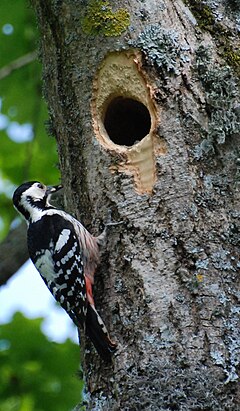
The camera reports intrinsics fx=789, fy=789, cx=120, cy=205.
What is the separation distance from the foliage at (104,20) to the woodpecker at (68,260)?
1.04 metres

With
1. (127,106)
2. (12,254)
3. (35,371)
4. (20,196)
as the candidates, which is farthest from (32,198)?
(35,371)

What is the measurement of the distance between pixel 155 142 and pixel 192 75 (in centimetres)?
40

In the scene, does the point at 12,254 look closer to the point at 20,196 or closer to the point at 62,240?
the point at 20,196

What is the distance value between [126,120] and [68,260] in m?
0.90

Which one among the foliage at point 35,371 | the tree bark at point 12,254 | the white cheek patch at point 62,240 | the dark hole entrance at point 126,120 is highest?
the dark hole entrance at point 126,120

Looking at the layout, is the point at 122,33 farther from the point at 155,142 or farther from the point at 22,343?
the point at 22,343

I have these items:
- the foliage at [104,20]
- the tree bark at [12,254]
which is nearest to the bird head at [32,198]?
the tree bark at [12,254]

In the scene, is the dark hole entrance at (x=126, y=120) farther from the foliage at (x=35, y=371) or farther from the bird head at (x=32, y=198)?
the foliage at (x=35, y=371)

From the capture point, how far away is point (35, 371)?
625cm

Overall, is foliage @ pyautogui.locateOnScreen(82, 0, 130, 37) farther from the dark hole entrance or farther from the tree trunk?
the dark hole entrance

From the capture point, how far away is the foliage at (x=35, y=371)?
20.4 feet

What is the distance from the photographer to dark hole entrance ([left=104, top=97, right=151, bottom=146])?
176 inches

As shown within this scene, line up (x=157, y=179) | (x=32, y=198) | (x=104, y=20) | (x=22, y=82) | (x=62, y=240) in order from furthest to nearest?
(x=22, y=82), (x=32, y=198), (x=62, y=240), (x=104, y=20), (x=157, y=179)

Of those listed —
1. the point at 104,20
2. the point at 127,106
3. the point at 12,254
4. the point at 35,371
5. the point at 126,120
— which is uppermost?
the point at 104,20
